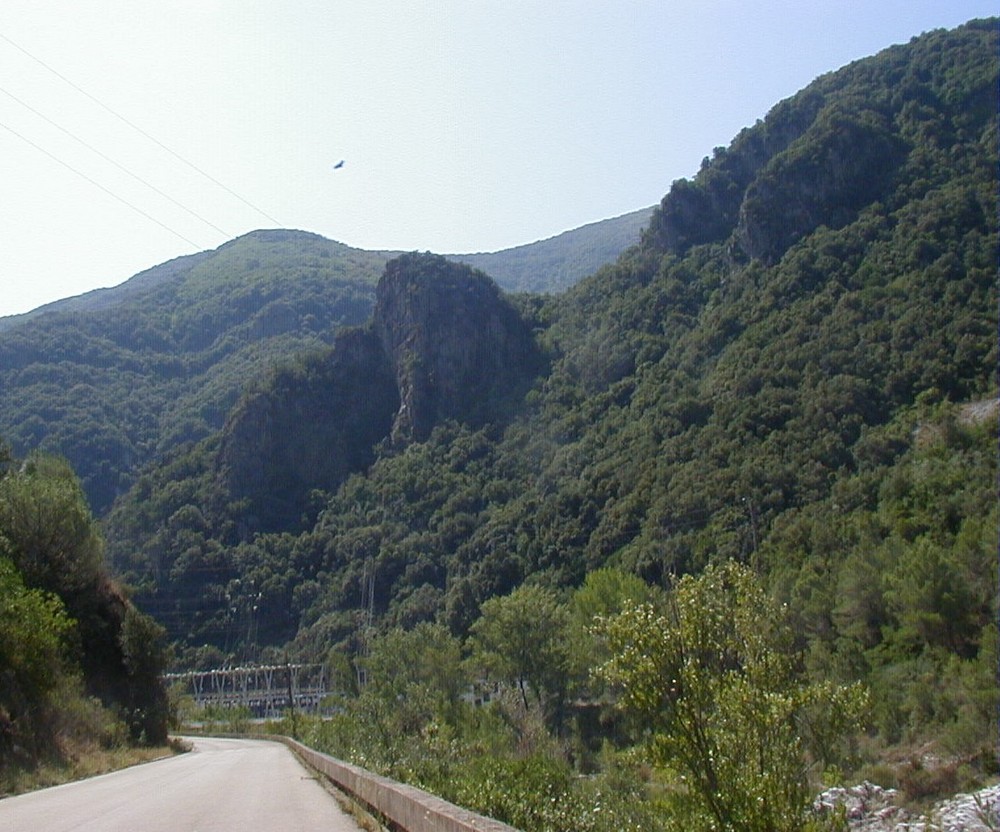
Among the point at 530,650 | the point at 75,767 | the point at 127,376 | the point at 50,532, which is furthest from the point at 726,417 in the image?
→ the point at 127,376

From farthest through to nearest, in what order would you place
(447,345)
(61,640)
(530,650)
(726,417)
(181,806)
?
1. (447,345)
2. (726,417)
3. (530,650)
4. (61,640)
5. (181,806)

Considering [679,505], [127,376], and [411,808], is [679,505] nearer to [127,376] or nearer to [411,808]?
[411,808]

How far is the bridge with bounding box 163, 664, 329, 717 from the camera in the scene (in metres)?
96.9

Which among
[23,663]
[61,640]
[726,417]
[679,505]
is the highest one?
[23,663]

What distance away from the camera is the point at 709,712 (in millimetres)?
9633

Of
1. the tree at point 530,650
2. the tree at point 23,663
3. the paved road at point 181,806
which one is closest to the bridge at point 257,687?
the tree at point 530,650

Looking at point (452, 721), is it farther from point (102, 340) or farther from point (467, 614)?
point (102, 340)

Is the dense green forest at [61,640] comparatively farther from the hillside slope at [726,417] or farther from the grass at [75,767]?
the hillside slope at [726,417]

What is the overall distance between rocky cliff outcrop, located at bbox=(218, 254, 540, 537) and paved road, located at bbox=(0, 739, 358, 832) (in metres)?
109

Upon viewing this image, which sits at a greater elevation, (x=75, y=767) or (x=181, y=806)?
(x=181, y=806)

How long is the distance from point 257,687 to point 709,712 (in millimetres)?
106844

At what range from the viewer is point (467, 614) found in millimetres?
93812

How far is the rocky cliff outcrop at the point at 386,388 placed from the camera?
132125 mm

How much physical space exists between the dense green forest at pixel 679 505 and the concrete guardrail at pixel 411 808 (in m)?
1.00
